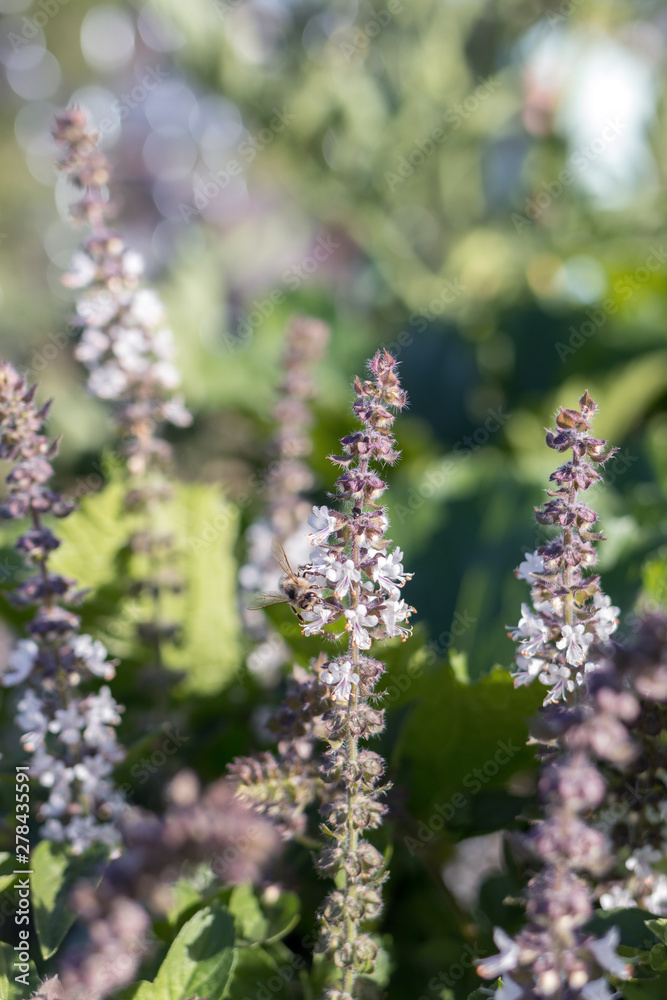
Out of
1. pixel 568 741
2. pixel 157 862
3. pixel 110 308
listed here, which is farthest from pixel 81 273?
pixel 568 741

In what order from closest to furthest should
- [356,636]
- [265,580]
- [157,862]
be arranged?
[356,636]
[157,862]
[265,580]

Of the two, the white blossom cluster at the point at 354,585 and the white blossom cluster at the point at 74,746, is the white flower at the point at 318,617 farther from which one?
the white blossom cluster at the point at 74,746

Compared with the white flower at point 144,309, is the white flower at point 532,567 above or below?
below

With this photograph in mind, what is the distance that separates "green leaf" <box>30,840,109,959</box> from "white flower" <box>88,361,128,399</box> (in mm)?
487

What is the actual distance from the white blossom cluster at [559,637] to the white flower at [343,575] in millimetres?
144

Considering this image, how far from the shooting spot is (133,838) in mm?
777

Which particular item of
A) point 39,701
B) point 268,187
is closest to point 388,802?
point 39,701

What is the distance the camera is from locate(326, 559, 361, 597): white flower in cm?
61

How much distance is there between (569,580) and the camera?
2.13 feet

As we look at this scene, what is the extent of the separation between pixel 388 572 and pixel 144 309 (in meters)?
0.50

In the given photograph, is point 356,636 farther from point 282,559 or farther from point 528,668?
point 282,559

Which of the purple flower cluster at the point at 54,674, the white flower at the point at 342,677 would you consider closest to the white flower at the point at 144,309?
the purple flower cluster at the point at 54,674

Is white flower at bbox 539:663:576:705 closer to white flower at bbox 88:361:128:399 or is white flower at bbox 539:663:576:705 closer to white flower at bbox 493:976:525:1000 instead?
white flower at bbox 493:976:525:1000

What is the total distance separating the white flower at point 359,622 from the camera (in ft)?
2.00
